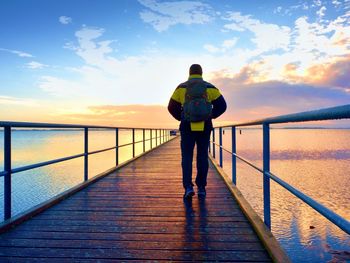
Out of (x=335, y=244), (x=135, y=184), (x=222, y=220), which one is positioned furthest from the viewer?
(x=335, y=244)

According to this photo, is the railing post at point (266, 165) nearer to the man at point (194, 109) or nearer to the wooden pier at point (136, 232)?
the wooden pier at point (136, 232)

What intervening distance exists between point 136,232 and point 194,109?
1.71 meters

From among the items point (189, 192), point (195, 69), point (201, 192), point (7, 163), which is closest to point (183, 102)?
point (195, 69)

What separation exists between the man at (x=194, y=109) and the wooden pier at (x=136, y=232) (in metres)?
→ 0.52

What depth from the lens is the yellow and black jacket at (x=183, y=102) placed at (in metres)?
3.91

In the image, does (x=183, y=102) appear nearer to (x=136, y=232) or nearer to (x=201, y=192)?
(x=201, y=192)

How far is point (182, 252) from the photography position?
2398 millimetres

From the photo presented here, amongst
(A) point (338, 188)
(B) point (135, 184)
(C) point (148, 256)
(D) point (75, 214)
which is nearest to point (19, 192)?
(B) point (135, 184)

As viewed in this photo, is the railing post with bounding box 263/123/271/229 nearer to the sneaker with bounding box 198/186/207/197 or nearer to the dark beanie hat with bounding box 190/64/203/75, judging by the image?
the dark beanie hat with bounding box 190/64/203/75

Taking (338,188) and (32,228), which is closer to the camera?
(32,228)

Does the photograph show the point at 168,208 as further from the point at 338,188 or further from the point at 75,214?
the point at 338,188

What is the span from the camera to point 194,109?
3.74 meters

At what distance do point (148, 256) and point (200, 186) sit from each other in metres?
2.19

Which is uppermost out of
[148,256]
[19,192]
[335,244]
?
[148,256]
